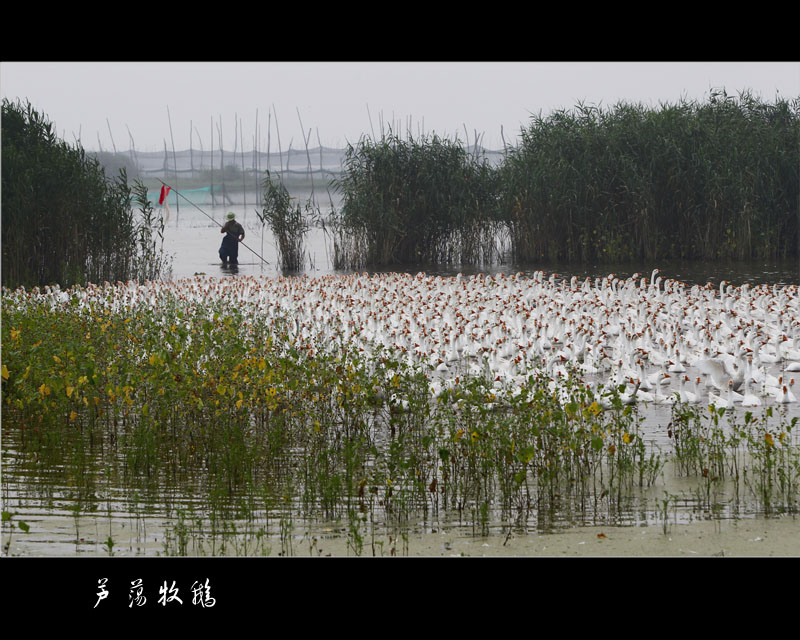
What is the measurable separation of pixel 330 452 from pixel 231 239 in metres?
20.5

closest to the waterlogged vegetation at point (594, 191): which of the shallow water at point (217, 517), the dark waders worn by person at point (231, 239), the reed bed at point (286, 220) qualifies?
the reed bed at point (286, 220)

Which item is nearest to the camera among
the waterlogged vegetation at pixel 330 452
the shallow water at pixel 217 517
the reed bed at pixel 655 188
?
the shallow water at pixel 217 517

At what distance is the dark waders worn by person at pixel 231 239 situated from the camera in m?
26.1

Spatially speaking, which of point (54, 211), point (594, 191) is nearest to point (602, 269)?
point (594, 191)

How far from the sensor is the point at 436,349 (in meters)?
12.2

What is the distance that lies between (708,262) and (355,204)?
845cm

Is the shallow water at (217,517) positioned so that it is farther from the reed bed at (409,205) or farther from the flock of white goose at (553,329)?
the reed bed at (409,205)

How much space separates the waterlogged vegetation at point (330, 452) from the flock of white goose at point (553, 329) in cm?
64

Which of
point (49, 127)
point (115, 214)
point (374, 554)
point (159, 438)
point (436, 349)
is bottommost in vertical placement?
point (374, 554)

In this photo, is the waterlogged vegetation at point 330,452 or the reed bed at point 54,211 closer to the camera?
the waterlogged vegetation at point 330,452

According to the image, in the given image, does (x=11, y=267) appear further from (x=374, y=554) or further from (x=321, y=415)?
(x=374, y=554)

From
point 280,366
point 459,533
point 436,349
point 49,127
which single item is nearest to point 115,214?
point 49,127

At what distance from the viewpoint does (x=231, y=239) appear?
27.0 m

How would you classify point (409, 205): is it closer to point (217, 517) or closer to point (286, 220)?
point (286, 220)
